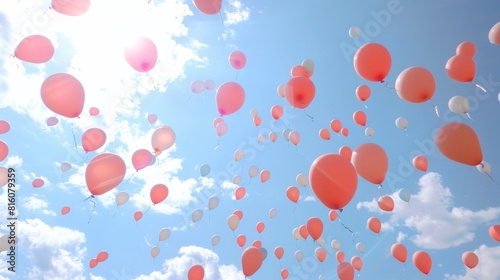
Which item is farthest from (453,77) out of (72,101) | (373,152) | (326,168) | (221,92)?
(72,101)

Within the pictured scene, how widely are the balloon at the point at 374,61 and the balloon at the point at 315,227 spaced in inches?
144

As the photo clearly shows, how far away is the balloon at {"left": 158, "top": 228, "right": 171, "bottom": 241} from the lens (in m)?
9.31

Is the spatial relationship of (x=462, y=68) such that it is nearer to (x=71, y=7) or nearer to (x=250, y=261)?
(x=250, y=261)

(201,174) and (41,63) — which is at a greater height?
(41,63)

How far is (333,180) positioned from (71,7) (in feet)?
16.3

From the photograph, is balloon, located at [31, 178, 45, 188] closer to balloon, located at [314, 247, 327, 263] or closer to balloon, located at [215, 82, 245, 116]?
balloon, located at [215, 82, 245, 116]

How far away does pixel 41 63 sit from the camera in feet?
20.5

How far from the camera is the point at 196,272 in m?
8.27

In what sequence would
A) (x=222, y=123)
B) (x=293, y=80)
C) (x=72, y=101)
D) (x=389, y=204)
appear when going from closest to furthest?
(x=72, y=101), (x=293, y=80), (x=389, y=204), (x=222, y=123)

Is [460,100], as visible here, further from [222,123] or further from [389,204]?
[222,123]

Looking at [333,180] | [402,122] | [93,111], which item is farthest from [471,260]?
[93,111]

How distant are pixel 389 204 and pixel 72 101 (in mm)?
7542

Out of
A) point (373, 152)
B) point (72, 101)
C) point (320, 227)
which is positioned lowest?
point (320, 227)

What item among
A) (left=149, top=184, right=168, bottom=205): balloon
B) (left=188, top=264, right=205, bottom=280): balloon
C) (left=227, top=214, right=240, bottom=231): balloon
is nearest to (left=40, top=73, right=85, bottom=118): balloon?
(left=149, top=184, right=168, bottom=205): balloon
